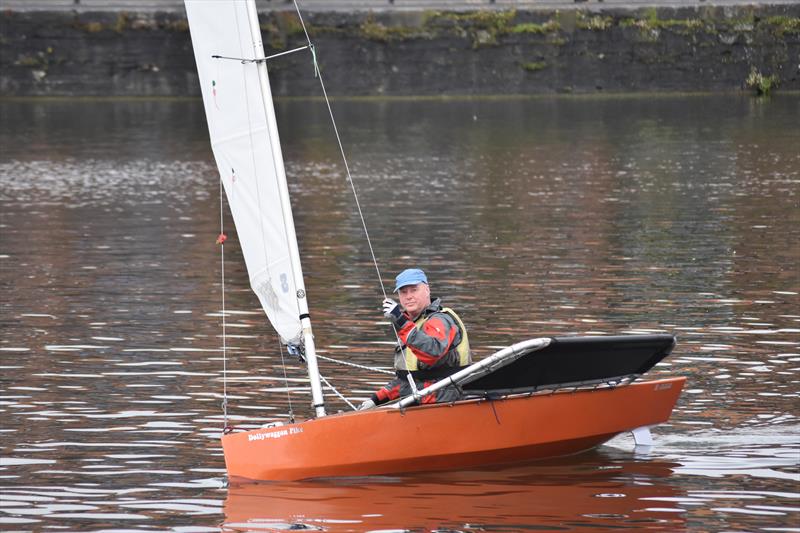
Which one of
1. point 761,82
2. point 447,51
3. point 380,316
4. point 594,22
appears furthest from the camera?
point 447,51

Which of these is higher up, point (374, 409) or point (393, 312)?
point (393, 312)

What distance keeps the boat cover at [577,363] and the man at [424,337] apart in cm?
35

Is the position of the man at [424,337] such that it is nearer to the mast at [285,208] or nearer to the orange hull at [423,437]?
the orange hull at [423,437]

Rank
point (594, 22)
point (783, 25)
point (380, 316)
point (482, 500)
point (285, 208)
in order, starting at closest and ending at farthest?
point (482, 500) → point (285, 208) → point (380, 316) → point (594, 22) → point (783, 25)

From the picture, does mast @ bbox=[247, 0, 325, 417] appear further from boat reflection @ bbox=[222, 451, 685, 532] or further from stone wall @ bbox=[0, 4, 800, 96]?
stone wall @ bbox=[0, 4, 800, 96]

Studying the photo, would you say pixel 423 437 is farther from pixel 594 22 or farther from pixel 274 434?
pixel 594 22

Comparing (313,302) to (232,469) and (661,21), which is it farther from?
(661,21)

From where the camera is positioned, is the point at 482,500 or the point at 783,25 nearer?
the point at 482,500

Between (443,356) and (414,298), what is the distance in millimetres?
506

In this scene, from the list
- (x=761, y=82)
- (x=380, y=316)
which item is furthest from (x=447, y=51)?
(x=380, y=316)

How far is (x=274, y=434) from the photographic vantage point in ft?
41.1

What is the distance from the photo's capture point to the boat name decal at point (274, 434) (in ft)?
40.9

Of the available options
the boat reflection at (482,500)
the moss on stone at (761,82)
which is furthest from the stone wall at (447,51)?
the boat reflection at (482,500)

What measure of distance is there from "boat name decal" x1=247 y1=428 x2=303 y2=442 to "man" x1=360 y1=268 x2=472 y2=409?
962mm
